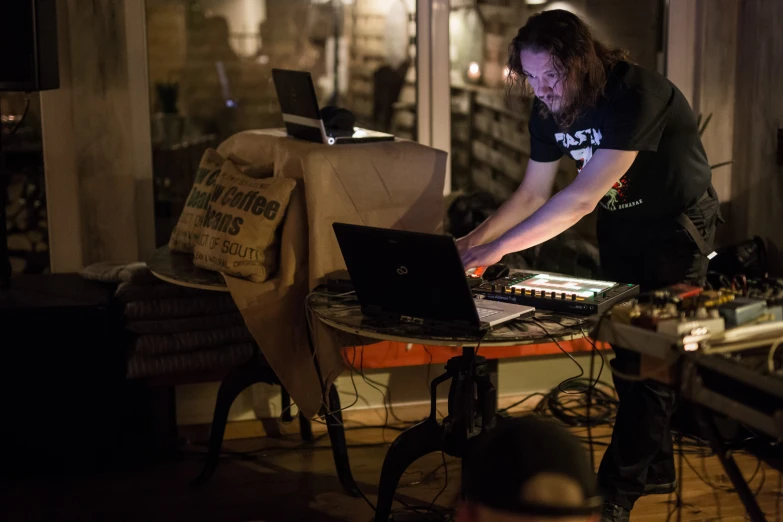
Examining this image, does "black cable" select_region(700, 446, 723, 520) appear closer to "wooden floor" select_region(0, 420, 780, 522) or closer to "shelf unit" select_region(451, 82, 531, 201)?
"wooden floor" select_region(0, 420, 780, 522)

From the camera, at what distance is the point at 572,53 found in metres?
2.47

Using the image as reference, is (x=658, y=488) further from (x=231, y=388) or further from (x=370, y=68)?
(x=370, y=68)

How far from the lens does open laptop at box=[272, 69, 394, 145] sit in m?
2.97

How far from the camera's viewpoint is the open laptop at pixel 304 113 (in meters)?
2.97

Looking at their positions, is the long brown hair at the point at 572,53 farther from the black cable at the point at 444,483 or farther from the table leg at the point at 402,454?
the black cable at the point at 444,483

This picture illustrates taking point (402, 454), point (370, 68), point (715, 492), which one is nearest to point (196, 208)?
point (370, 68)

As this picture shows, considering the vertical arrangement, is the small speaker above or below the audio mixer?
above

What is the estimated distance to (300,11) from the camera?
3867 millimetres

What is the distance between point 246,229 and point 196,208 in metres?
0.42

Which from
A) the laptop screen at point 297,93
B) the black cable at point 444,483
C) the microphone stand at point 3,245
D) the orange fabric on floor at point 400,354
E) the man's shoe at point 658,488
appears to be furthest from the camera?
the orange fabric on floor at point 400,354

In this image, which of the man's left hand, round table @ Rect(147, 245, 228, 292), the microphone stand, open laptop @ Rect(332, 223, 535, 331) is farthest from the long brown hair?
the microphone stand

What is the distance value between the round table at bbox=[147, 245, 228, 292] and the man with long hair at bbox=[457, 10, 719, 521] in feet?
2.74

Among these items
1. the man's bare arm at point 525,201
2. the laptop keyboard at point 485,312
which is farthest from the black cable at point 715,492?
the laptop keyboard at point 485,312

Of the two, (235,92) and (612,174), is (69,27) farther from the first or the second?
(612,174)
